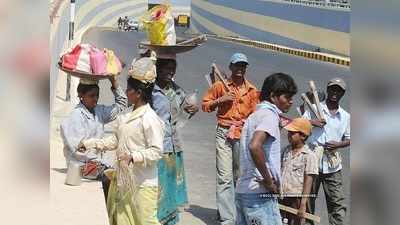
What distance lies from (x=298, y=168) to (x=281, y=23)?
114ft

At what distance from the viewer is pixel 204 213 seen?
644cm

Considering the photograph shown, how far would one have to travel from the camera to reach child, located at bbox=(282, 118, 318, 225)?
4789 millimetres

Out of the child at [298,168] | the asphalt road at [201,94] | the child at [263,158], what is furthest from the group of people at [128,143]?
the asphalt road at [201,94]

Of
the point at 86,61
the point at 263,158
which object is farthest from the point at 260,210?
the point at 86,61

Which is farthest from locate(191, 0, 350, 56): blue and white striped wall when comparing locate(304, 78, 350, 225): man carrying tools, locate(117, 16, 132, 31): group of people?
locate(304, 78, 350, 225): man carrying tools

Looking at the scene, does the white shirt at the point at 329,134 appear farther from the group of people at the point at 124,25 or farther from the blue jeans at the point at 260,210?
the group of people at the point at 124,25

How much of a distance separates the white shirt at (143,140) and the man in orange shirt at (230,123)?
1.75 m

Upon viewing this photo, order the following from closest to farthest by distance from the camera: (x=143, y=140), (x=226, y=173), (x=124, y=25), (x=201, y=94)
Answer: (x=143, y=140) → (x=226, y=173) → (x=201, y=94) → (x=124, y=25)

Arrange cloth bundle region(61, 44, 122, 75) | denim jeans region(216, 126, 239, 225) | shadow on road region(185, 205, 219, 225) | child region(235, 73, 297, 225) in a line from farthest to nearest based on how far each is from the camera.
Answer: shadow on road region(185, 205, 219, 225) < denim jeans region(216, 126, 239, 225) < cloth bundle region(61, 44, 122, 75) < child region(235, 73, 297, 225)

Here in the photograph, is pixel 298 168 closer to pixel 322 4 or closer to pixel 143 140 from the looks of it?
pixel 143 140

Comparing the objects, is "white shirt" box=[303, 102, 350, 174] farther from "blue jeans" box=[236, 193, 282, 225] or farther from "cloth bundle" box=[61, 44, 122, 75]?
"cloth bundle" box=[61, 44, 122, 75]
